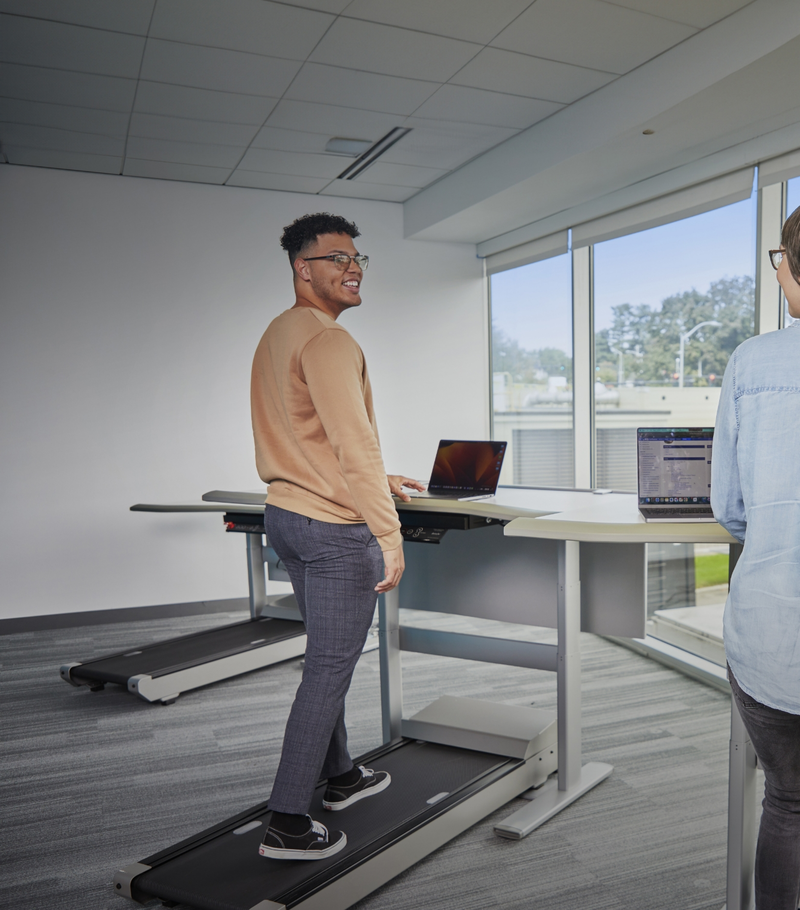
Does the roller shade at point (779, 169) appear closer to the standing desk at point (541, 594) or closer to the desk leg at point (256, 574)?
the standing desk at point (541, 594)

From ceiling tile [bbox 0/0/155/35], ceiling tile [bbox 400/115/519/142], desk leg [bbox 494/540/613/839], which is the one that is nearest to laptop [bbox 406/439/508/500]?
desk leg [bbox 494/540/613/839]

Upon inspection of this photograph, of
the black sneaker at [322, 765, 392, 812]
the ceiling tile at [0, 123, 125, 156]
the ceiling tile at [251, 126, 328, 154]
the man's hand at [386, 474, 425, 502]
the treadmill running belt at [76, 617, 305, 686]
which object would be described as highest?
the ceiling tile at [251, 126, 328, 154]

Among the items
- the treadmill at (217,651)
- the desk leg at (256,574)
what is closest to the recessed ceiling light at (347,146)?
the treadmill at (217,651)

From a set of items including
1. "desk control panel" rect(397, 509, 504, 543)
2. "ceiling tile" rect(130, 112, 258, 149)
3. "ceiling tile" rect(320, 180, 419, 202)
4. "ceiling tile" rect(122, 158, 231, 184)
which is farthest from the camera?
"ceiling tile" rect(320, 180, 419, 202)

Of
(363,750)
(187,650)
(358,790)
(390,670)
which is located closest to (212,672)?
(187,650)

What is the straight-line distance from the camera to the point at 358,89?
3482 millimetres

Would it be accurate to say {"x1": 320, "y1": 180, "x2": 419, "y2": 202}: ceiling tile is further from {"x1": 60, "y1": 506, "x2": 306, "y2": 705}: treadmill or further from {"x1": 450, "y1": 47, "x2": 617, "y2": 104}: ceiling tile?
{"x1": 60, "y1": 506, "x2": 306, "y2": 705}: treadmill

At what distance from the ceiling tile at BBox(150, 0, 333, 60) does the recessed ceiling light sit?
1.06 metres

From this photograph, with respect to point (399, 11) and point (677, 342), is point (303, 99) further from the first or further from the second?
point (677, 342)

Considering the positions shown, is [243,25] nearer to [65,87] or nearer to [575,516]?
[65,87]

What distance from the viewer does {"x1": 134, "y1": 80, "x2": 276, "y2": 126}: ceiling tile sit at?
346 centimetres

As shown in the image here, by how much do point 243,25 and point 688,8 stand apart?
1.69 metres

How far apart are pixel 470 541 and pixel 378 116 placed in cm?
240

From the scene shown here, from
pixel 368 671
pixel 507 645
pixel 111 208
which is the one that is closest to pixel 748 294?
pixel 507 645
